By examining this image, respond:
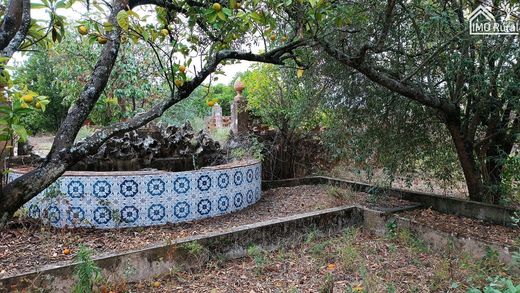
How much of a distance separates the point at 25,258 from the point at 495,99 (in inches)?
188

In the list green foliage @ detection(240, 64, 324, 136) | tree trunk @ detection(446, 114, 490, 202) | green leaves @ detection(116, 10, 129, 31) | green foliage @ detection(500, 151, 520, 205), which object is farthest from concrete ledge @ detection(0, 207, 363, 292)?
green foliage @ detection(240, 64, 324, 136)

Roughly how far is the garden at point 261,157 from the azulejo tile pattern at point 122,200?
0.05 feet

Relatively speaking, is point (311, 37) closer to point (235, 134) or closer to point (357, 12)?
point (357, 12)

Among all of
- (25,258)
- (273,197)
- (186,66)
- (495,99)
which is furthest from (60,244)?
(495,99)

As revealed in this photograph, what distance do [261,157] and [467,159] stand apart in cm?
275

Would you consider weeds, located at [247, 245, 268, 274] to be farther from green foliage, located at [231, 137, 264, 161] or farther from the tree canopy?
green foliage, located at [231, 137, 264, 161]

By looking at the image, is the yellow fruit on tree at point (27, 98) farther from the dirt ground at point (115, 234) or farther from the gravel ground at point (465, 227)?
the gravel ground at point (465, 227)

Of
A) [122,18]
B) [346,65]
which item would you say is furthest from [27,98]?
[346,65]

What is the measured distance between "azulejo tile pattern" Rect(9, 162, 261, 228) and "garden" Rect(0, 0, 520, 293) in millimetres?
16

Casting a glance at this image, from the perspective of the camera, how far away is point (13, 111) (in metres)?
1.32

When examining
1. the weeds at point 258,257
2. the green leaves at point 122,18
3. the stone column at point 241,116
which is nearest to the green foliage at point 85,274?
the weeds at point 258,257

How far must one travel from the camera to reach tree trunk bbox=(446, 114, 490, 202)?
417 centimetres

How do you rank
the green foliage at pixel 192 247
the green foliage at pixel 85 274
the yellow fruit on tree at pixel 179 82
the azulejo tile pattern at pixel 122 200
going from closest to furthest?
the yellow fruit on tree at pixel 179 82
the green foliage at pixel 85 274
the green foliage at pixel 192 247
the azulejo tile pattern at pixel 122 200

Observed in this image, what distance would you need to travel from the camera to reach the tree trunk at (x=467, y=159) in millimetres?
4168
